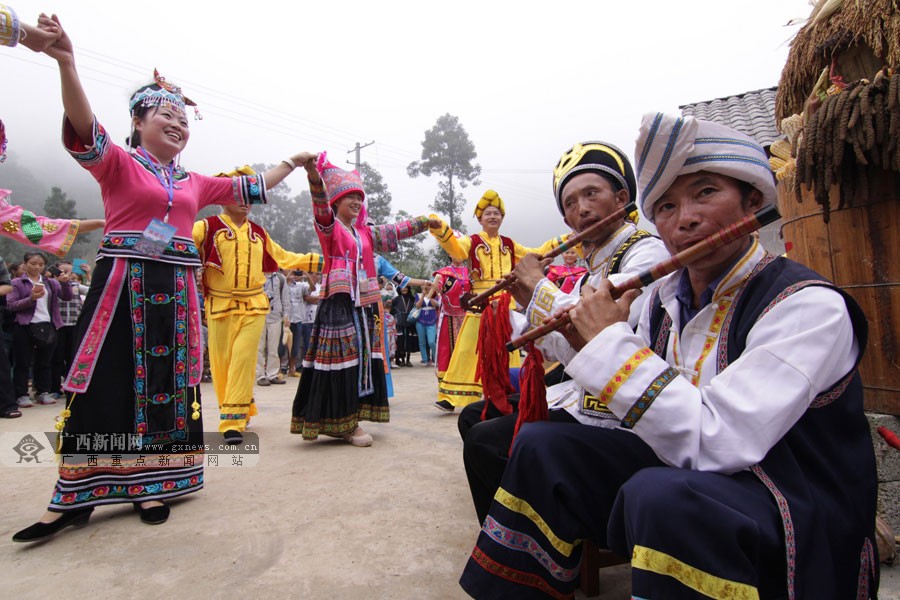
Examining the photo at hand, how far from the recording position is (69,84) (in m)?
2.29

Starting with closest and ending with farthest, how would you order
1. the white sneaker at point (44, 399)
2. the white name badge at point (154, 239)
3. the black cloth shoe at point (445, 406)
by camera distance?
the white name badge at point (154, 239)
the black cloth shoe at point (445, 406)
the white sneaker at point (44, 399)

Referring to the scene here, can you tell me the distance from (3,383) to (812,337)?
24.0 feet

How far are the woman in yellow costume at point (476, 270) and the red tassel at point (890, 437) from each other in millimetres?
3189

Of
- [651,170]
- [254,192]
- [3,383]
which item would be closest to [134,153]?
[254,192]

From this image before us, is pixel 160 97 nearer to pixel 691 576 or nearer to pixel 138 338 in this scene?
pixel 138 338

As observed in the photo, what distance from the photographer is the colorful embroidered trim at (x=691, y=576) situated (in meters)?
0.97

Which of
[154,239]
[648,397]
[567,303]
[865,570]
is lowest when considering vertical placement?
[865,570]

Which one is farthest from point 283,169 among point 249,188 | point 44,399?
point 44,399

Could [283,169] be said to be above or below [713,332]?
above

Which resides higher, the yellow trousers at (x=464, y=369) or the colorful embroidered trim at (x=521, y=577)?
the yellow trousers at (x=464, y=369)

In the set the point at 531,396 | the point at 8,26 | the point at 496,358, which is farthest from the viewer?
the point at 496,358

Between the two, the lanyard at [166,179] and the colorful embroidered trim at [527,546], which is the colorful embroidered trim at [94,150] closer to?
the lanyard at [166,179]

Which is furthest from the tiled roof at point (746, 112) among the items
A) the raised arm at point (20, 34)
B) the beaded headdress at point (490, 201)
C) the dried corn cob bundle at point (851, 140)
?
the raised arm at point (20, 34)

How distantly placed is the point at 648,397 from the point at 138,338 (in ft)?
8.34
